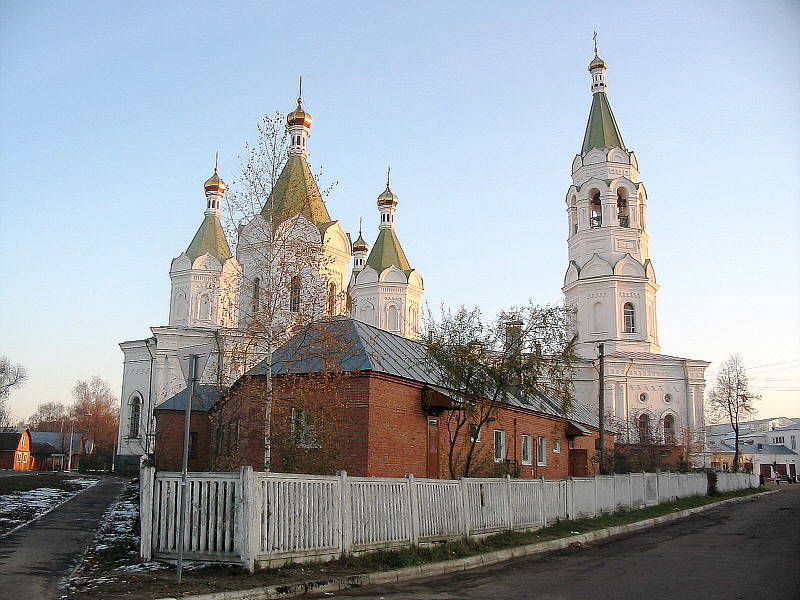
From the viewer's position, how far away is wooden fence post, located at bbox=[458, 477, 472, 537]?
14.0 m

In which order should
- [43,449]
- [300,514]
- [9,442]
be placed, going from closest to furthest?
[300,514], [9,442], [43,449]

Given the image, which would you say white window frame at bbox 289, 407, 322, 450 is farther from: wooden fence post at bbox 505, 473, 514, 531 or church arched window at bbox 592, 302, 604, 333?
church arched window at bbox 592, 302, 604, 333

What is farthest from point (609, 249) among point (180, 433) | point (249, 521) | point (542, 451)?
point (249, 521)

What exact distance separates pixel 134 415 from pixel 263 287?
3390 cm

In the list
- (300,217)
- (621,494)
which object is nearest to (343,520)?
(300,217)

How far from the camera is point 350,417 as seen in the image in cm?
1709

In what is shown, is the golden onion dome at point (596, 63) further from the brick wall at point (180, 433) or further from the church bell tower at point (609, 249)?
the brick wall at point (180, 433)

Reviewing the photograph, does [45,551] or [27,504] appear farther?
[27,504]

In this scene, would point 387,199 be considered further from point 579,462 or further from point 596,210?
point 579,462

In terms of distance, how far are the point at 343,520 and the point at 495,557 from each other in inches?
128

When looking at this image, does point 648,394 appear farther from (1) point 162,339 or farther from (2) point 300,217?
(2) point 300,217

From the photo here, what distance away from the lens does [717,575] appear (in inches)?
443

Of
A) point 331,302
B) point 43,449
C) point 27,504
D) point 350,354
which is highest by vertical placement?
point 331,302

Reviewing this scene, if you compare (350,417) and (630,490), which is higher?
(350,417)
